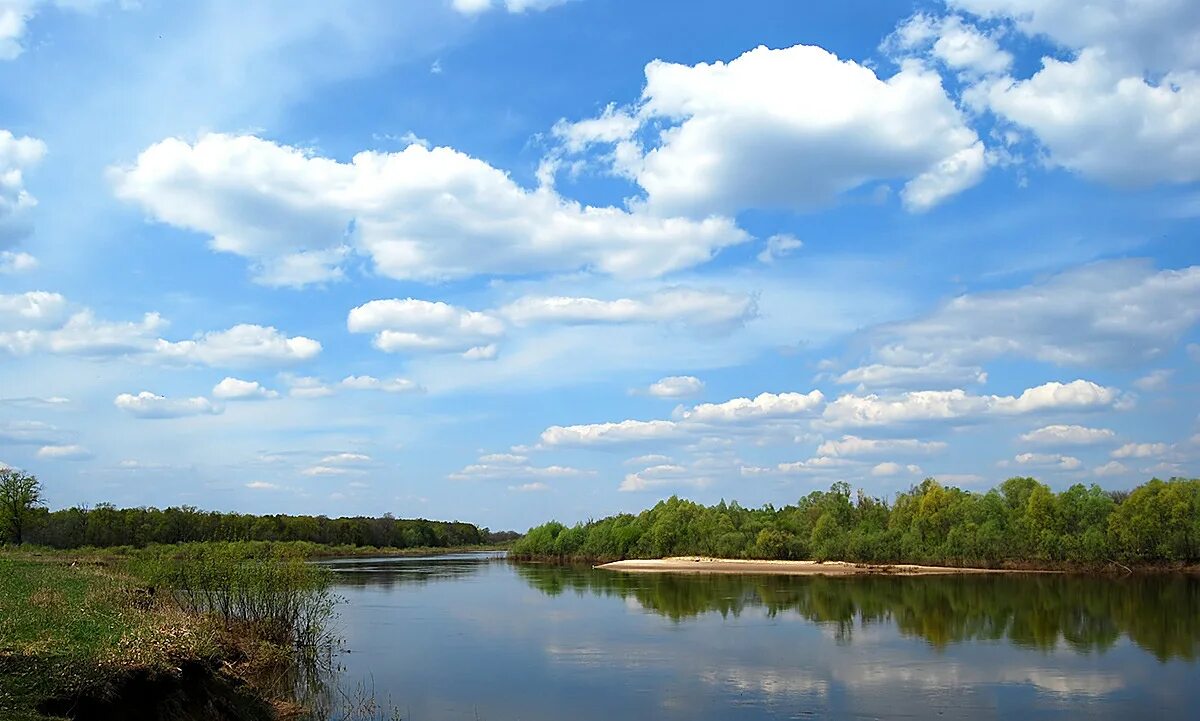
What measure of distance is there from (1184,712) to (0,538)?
73827 mm

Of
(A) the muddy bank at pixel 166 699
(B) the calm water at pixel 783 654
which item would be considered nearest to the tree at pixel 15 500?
(B) the calm water at pixel 783 654

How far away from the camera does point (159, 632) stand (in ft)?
52.5

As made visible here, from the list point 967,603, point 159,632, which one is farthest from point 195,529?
point 159,632

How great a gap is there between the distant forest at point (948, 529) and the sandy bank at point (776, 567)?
2.10m

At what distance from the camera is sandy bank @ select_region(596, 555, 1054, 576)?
80.5 m

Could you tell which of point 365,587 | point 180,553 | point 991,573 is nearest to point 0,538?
point 365,587

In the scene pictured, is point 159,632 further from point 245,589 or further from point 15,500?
point 15,500

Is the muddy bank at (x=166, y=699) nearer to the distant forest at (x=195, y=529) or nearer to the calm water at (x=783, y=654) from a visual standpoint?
the calm water at (x=783, y=654)

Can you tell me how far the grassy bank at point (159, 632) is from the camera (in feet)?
42.2

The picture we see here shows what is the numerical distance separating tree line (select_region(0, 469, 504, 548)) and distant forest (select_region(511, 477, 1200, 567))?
154 ft

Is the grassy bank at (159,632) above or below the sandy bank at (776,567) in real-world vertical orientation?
above

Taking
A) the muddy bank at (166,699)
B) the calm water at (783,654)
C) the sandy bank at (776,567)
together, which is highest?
the muddy bank at (166,699)

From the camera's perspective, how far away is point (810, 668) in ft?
90.0

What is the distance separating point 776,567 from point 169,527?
7054 centimetres
